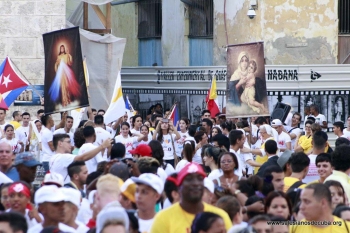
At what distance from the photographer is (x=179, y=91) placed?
2669cm

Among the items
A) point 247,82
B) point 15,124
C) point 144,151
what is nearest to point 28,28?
point 15,124

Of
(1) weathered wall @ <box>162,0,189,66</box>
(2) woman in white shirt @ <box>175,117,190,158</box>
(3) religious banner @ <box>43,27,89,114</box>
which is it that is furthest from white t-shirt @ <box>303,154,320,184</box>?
(1) weathered wall @ <box>162,0,189,66</box>

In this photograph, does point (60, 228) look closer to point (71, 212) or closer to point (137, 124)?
point (71, 212)

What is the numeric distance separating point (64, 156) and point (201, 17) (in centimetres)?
1882

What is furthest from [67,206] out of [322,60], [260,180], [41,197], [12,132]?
[322,60]

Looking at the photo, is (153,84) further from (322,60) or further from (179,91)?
(322,60)

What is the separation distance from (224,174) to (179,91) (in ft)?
54.1

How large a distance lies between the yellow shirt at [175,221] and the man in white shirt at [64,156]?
363 centimetres

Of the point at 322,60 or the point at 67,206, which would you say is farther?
the point at 322,60

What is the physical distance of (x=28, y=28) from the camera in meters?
19.5

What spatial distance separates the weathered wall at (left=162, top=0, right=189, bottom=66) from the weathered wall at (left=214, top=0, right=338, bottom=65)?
419 centimetres

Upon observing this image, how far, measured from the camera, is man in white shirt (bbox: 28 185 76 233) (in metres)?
7.17

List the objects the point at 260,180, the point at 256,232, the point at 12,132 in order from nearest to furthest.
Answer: the point at 256,232
the point at 260,180
the point at 12,132

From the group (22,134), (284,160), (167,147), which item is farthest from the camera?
(22,134)
